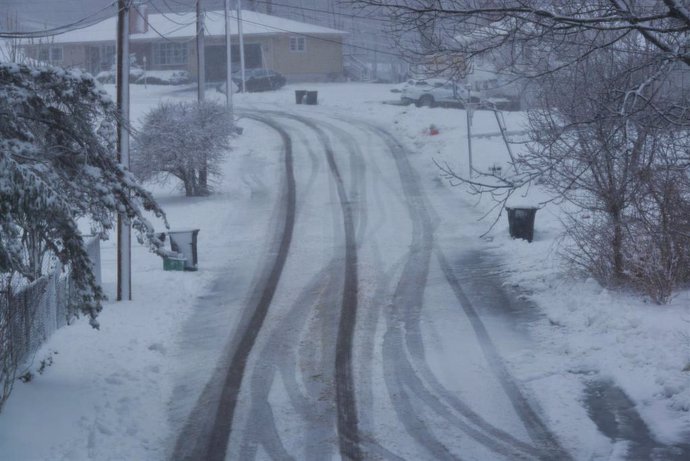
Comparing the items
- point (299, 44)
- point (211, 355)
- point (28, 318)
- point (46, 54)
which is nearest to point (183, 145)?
point (46, 54)

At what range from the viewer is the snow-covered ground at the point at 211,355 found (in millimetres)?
7980

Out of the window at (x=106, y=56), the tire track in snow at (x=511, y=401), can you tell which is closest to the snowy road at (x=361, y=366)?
the tire track in snow at (x=511, y=401)

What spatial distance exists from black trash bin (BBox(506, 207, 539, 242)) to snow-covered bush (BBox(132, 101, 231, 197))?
31.7 ft

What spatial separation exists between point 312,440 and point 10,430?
2.70 metres

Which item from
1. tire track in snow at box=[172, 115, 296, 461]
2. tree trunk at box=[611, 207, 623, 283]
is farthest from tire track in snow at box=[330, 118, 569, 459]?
tree trunk at box=[611, 207, 623, 283]

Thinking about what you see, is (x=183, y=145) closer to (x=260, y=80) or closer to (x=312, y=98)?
(x=312, y=98)

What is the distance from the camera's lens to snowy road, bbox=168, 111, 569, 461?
8047mm

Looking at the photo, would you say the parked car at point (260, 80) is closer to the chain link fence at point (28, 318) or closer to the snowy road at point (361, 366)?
the snowy road at point (361, 366)

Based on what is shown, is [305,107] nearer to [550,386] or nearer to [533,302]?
[533,302]

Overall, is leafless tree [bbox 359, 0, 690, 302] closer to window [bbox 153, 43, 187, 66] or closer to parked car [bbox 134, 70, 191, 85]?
parked car [bbox 134, 70, 191, 85]

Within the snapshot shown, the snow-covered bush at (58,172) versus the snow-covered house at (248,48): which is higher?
the snow-covered house at (248,48)

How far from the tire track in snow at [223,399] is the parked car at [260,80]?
126 ft

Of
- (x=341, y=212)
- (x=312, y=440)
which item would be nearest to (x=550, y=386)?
(x=312, y=440)

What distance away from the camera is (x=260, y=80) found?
53406mm
